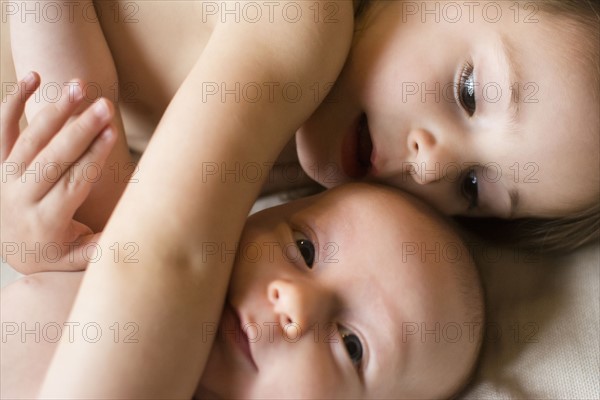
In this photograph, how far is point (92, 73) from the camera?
0.97m

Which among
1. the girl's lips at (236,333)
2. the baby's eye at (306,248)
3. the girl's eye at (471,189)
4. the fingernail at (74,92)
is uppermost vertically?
the fingernail at (74,92)

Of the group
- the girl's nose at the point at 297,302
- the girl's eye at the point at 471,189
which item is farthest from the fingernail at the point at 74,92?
the girl's eye at the point at 471,189

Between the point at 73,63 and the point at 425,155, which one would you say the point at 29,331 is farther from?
the point at 425,155

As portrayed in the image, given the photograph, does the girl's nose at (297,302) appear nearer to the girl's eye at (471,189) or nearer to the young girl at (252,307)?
the young girl at (252,307)

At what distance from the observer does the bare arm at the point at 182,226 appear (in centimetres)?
67

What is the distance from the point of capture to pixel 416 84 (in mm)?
959

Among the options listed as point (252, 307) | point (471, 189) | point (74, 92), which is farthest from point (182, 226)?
point (471, 189)

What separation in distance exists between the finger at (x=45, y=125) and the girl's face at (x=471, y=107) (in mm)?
380

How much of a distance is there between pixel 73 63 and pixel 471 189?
64 cm

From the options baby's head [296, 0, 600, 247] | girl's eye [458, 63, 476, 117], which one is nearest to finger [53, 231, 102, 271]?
baby's head [296, 0, 600, 247]

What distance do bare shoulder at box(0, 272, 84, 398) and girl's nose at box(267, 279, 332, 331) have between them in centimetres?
26

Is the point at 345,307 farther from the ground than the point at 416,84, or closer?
closer

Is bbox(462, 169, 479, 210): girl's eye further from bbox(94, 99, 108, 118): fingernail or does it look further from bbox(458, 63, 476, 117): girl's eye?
bbox(94, 99, 108, 118): fingernail

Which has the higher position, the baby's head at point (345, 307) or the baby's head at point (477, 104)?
the baby's head at point (477, 104)
